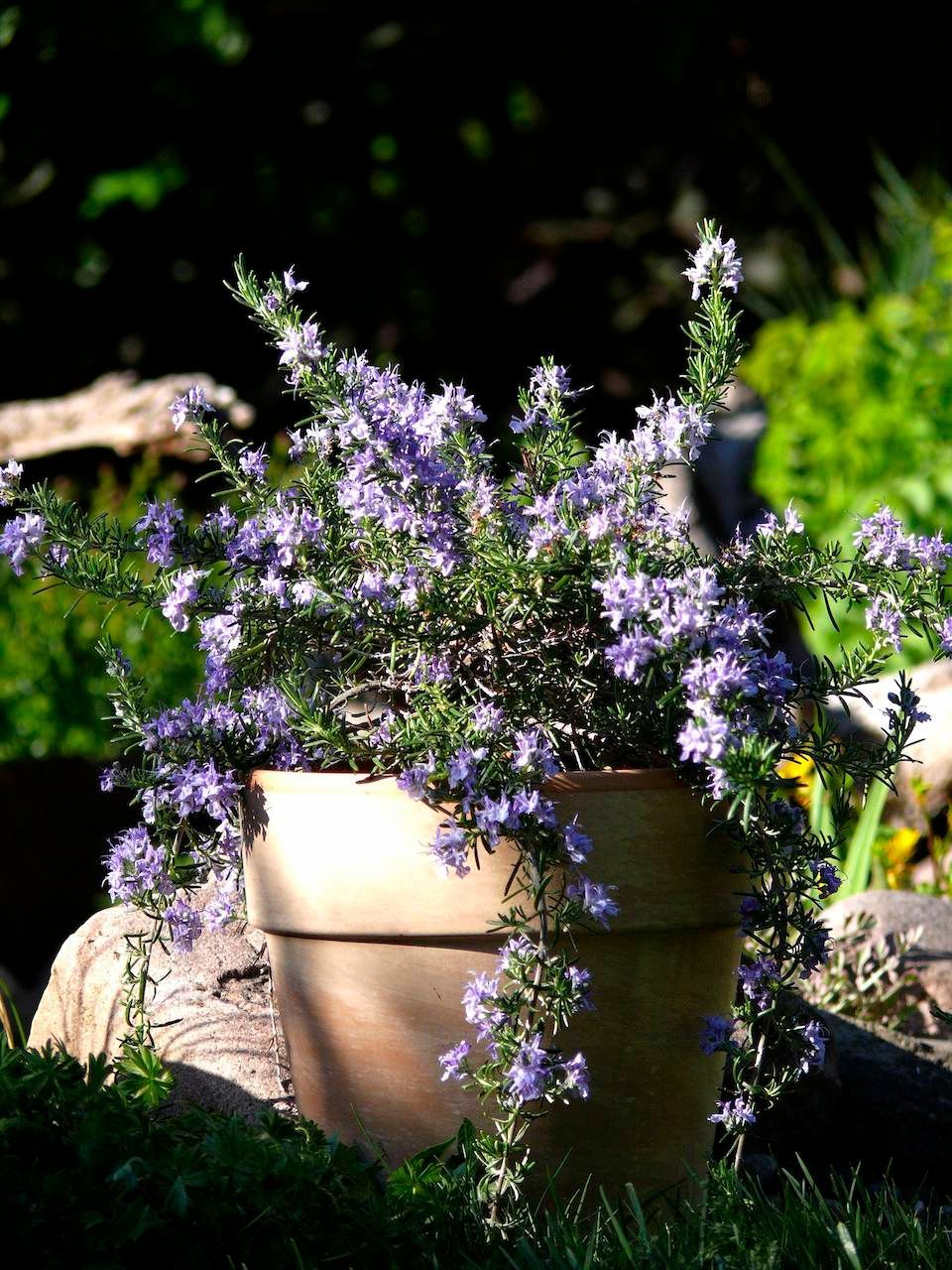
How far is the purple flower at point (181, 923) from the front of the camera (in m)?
2.00

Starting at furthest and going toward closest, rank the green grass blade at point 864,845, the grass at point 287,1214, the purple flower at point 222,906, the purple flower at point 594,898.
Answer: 1. the green grass blade at point 864,845
2. the purple flower at point 222,906
3. the purple flower at point 594,898
4. the grass at point 287,1214

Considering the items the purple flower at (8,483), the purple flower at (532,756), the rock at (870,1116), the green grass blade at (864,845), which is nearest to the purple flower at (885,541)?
the purple flower at (532,756)

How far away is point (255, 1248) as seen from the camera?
150 centimetres

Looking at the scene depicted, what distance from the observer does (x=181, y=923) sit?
6.57 feet

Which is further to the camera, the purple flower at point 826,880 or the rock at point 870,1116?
the rock at point 870,1116

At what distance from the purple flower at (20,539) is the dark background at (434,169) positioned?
549cm

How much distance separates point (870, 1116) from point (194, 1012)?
1.29m

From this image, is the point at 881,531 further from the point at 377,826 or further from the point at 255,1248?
the point at 255,1248

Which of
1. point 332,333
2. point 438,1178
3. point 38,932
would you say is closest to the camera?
point 438,1178

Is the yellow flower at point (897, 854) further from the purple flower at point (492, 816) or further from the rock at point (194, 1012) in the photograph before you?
the purple flower at point (492, 816)

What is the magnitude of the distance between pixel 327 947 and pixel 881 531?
3.06 feet

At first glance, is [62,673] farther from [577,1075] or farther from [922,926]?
[577,1075]

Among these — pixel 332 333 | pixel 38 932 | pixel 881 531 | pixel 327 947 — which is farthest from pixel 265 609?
pixel 332 333

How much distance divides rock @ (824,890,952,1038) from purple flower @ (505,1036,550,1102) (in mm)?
1545
